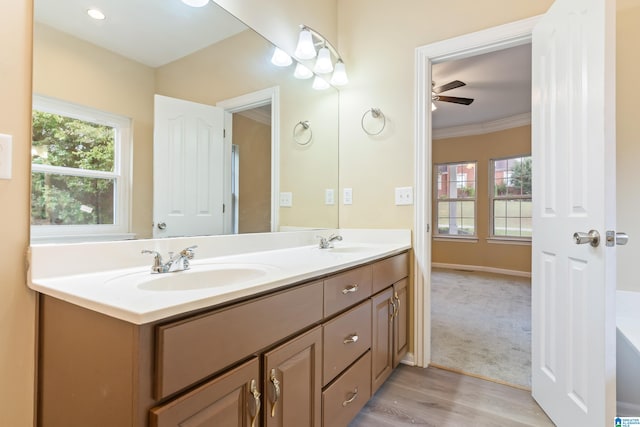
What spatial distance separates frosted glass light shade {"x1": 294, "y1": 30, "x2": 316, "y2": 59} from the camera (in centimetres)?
183

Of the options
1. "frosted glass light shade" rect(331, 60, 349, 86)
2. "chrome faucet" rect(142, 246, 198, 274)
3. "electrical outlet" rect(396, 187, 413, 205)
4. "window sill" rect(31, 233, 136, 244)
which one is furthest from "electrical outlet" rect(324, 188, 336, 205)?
"window sill" rect(31, 233, 136, 244)

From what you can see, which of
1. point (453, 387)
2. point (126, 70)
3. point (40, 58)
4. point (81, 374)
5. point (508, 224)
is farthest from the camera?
point (508, 224)

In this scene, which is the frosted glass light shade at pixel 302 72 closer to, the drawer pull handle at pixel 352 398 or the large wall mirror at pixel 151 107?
the large wall mirror at pixel 151 107

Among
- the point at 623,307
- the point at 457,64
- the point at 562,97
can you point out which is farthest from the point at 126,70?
the point at 457,64

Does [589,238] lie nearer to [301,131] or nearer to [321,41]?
[301,131]

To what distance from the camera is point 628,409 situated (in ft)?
4.52

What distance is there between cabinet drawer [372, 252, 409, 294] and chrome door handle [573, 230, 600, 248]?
0.78 m

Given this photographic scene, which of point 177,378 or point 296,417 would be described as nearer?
point 177,378

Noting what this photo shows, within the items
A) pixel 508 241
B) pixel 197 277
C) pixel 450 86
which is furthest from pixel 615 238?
pixel 508 241

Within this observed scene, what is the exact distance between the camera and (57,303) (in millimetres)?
794

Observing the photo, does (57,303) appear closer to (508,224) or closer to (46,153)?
(46,153)

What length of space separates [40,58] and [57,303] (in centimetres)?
70

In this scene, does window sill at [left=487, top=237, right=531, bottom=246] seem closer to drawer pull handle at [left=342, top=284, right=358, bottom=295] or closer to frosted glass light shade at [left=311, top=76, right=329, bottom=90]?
frosted glass light shade at [left=311, top=76, right=329, bottom=90]

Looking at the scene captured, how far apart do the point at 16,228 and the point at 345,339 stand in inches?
43.7
